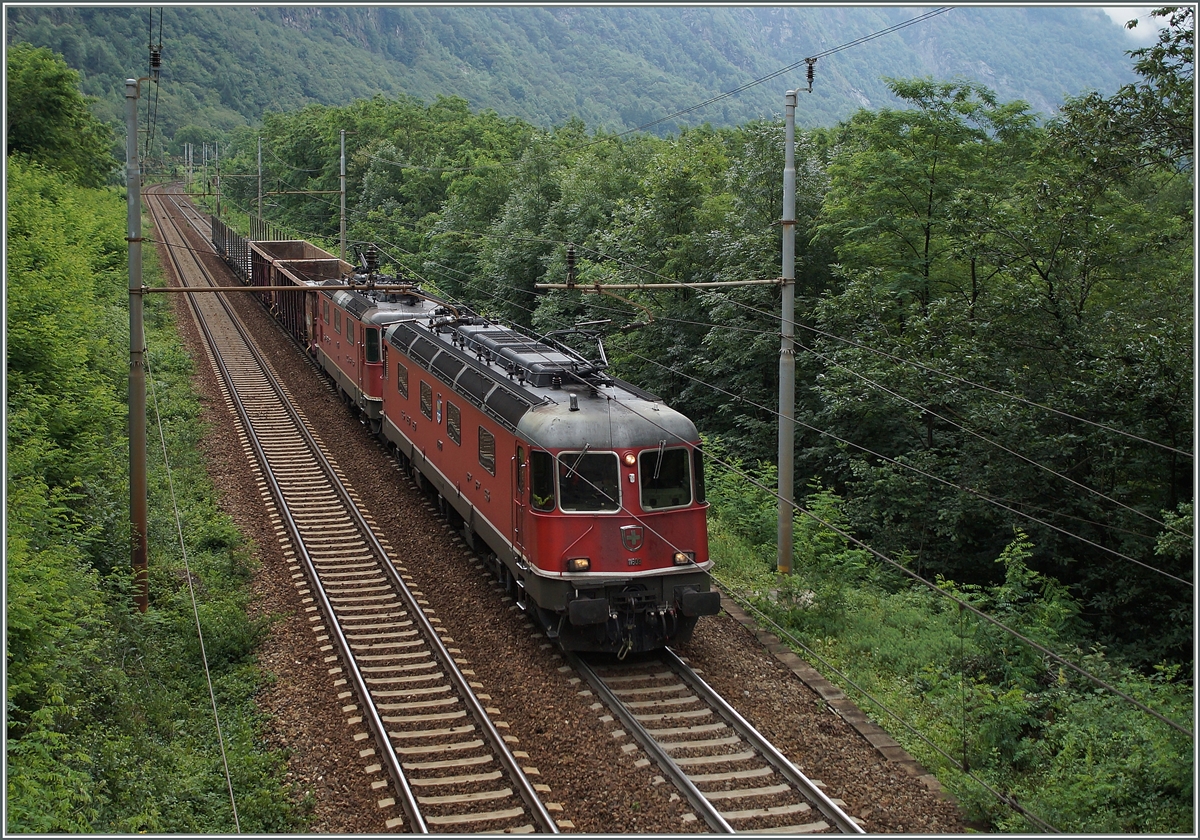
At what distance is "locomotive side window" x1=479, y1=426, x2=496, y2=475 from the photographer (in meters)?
15.2

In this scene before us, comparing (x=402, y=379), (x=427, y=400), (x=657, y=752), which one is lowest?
(x=657, y=752)

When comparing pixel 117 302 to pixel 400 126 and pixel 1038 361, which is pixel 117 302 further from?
pixel 400 126

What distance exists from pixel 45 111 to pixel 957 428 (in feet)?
132

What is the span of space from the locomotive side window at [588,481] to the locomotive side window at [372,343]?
1166 cm

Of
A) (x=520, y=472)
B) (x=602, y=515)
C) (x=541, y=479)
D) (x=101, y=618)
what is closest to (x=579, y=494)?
(x=602, y=515)

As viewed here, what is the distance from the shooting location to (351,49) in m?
169

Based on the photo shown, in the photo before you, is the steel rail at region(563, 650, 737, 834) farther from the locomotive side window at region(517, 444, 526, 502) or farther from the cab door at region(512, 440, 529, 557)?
the locomotive side window at region(517, 444, 526, 502)

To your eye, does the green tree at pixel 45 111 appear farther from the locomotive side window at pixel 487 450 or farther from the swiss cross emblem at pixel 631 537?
the swiss cross emblem at pixel 631 537

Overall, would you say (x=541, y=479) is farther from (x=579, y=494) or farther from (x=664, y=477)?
(x=664, y=477)

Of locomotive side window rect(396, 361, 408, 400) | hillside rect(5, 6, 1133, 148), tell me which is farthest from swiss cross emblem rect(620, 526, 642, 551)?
hillside rect(5, 6, 1133, 148)

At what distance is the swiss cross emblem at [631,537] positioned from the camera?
43.7 ft

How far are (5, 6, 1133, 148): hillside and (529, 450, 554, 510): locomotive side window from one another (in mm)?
108618

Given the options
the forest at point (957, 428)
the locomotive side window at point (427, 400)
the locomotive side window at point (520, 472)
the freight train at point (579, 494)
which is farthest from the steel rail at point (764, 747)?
the locomotive side window at point (427, 400)

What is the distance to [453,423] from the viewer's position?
688 inches
